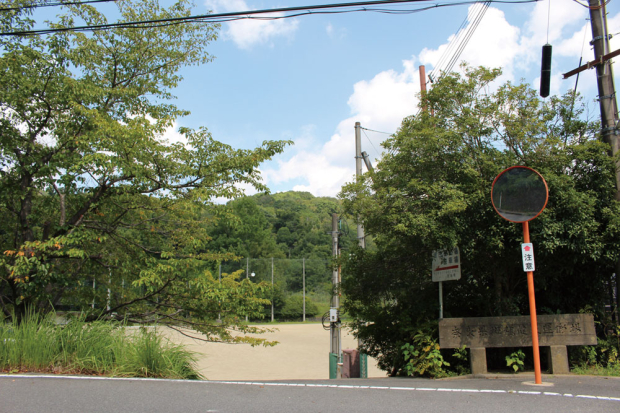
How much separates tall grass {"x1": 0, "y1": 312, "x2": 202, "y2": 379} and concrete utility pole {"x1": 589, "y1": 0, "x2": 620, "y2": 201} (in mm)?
8219

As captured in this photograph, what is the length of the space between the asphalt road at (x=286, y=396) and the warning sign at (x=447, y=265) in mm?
1969

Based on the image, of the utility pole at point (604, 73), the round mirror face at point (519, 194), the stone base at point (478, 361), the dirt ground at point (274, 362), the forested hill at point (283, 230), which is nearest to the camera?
the round mirror face at point (519, 194)

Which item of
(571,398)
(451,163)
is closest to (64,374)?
(571,398)

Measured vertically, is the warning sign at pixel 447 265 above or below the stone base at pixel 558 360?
above

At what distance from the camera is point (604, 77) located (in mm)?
7922

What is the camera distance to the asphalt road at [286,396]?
4.34 m

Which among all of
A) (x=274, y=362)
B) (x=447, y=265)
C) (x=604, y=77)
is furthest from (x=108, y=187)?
(x=274, y=362)

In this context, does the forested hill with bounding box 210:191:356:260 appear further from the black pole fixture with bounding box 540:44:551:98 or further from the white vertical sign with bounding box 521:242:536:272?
the white vertical sign with bounding box 521:242:536:272

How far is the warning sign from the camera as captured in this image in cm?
727

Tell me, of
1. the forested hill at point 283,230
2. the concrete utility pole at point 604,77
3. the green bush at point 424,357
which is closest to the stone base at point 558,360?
the green bush at point 424,357

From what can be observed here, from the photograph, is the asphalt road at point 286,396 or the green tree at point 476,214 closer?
the asphalt road at point 286,396

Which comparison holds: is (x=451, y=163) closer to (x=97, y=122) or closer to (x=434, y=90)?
(x=434, y=90)

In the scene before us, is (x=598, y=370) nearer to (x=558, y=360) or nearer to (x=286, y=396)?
(x=558, y=360)

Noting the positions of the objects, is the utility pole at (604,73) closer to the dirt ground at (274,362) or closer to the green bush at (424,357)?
the green bush at (424,357)
